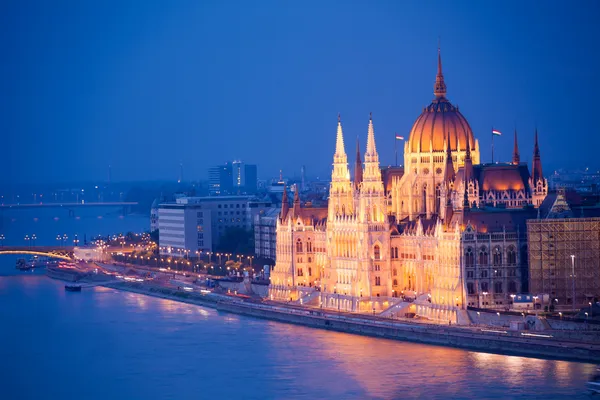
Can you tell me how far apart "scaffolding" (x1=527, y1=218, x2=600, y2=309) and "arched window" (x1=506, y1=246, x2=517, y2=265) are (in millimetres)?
1637

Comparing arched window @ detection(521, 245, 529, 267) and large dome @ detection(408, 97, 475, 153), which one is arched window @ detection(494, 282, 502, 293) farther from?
large dome @ detection(408, 97, 475, 153)

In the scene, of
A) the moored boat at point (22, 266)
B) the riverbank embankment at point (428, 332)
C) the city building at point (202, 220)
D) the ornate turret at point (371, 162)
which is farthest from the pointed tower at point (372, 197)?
the moored boat at point (22, 266)

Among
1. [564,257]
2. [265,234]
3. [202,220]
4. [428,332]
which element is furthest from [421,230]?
[202,220]

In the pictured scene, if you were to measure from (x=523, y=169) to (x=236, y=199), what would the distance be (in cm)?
4248

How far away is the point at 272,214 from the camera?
10956 cm

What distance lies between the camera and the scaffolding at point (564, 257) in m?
73.4

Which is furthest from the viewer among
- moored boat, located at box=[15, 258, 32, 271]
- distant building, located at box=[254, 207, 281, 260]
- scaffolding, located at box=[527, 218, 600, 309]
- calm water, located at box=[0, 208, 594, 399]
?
moored boat, located at box=[15, 258, 32, 271]

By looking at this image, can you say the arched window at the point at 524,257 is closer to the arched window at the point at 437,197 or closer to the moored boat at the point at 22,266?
the arched window at the point at 437,197

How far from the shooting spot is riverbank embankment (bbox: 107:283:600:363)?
217 ft

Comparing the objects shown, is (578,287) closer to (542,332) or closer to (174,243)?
(542,332)

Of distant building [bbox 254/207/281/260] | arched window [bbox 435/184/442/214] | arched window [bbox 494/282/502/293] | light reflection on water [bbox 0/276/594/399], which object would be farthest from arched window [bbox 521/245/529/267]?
distant building [bbox 254/207/281/260]

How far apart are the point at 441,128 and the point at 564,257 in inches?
598

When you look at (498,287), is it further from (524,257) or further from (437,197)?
(437,197)

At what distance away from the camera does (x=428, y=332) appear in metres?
73.1
